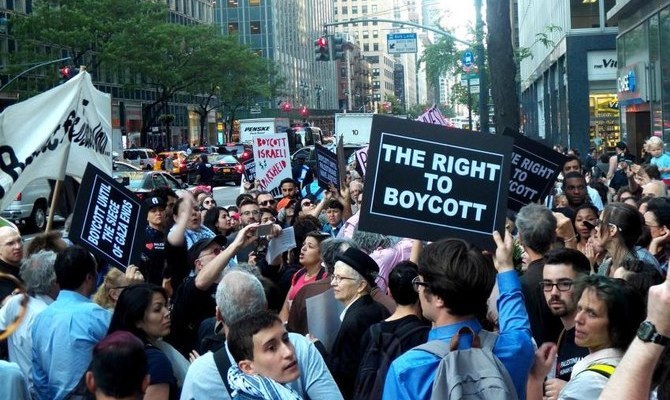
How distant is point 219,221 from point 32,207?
16205 millimetres

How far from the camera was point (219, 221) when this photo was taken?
36.3 feet

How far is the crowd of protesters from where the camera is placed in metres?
3.90

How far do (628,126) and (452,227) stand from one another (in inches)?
1149

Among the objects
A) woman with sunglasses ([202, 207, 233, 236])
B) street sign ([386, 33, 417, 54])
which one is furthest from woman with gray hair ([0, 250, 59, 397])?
street sign ([386, 33, 417, 54])

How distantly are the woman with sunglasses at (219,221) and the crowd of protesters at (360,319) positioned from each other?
6.42 feet

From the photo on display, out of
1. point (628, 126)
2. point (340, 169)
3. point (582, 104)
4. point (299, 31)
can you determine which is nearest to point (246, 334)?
point (340, 169)

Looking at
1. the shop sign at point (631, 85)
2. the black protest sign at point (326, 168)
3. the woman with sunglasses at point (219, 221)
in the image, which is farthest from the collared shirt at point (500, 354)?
the shop sign at point (631, 85)

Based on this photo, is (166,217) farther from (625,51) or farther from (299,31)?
(299,31)

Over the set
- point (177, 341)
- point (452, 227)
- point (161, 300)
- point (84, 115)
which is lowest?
point (177, 341)

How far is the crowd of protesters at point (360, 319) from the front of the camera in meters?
3.90

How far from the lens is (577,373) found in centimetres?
394

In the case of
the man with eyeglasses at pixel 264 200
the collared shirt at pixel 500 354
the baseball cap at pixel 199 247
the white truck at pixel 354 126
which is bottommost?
the collared shirt at pixel 500 354

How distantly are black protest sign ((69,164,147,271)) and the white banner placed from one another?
742 millimetres

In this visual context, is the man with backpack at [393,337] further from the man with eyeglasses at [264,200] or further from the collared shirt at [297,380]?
the man with eyeglasses at [264,200]
